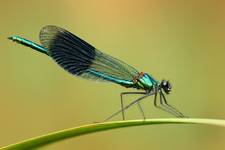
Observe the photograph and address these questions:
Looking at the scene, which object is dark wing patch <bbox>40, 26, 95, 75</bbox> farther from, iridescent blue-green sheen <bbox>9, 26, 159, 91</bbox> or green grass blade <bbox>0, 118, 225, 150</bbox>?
green grass blade <bbox>0, 118, 225, 150</bbox>

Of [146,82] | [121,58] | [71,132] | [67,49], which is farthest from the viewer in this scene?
[121,58]

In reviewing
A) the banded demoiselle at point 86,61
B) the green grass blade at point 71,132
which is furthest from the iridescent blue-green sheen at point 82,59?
the green grass blade at point 71,132

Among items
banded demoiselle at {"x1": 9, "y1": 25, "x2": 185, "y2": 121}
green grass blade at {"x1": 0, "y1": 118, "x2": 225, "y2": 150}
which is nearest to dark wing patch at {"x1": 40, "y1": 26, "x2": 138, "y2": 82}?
banded demoiselle at {"x1": 9, "y1": 25, "x2": 185, "y2": 121}

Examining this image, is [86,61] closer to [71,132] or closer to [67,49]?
[67,49]

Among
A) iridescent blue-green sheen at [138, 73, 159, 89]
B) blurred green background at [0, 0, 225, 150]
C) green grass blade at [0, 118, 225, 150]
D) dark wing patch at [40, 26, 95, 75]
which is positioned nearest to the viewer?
green grass blade at [0, 118, 225, 150]

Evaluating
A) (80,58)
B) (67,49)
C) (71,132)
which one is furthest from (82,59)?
(71,132)

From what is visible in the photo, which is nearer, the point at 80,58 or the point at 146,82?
the point at 80,58
